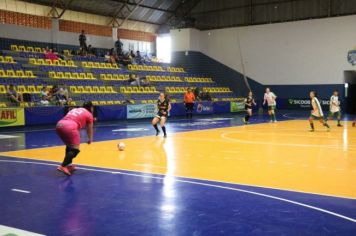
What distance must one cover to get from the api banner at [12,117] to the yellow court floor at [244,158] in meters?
7.33

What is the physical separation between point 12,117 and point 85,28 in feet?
54.5

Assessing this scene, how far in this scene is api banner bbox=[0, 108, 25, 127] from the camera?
20.4 metres

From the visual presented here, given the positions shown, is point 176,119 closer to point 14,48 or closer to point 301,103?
point 14,48

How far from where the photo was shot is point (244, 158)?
1168 cm

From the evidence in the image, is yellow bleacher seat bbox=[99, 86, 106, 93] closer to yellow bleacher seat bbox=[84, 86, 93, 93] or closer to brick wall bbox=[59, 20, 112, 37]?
yellow bleacher seat bbox=[84, 86, 93, 93]

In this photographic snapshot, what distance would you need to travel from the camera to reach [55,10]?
108 ft

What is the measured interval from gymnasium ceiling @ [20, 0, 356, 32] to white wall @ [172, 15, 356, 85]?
819mm

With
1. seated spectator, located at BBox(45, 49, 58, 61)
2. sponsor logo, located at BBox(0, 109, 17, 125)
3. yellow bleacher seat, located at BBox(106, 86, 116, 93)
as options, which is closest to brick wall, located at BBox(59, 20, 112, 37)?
seated spectator, located at BBox(45, 49, 58, 61)

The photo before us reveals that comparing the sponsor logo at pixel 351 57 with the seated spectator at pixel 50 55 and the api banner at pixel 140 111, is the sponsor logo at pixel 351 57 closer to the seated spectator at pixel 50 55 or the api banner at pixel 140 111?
the api banner at pixel 140 111

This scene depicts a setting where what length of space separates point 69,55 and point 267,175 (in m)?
25.5

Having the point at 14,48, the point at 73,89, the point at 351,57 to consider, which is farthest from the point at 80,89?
the point at 351,57

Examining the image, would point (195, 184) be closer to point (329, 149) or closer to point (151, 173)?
point (151, 173)

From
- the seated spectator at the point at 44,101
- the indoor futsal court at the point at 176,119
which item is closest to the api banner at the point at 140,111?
the indoor futsal court at the point at 176,119

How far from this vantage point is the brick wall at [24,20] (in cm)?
2967
